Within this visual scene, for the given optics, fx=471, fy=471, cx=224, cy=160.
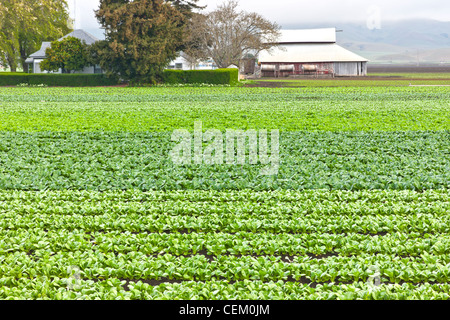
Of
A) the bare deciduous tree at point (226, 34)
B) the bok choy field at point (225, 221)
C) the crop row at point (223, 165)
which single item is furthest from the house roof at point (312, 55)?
the bok choy field at point (225, 221)

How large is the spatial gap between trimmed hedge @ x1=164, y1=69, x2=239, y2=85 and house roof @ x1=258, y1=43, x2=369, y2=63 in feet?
67.9

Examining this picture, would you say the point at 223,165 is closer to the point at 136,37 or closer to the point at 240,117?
the point at 240,117

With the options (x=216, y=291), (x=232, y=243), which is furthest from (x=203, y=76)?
(x=216, y=291)

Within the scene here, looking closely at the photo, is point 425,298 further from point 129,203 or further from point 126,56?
point 126,56

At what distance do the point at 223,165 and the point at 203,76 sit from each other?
120ft

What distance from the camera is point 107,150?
13.4 meters

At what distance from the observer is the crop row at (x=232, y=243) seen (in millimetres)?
6074

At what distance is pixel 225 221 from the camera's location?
7191 mm

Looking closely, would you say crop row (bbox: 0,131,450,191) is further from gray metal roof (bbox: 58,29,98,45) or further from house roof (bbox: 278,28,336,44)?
house roof (bbox: 278,28,336,44)

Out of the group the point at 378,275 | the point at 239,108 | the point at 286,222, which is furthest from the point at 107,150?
the point at 239,108

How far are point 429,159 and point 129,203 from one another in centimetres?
778

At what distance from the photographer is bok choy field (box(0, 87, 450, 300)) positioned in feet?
17.1

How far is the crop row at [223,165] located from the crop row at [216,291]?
14.0ft

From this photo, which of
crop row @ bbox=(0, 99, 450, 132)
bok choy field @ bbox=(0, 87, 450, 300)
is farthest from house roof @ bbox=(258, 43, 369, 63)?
bok choy field @ bbox=(0, 87, 450, 300)
